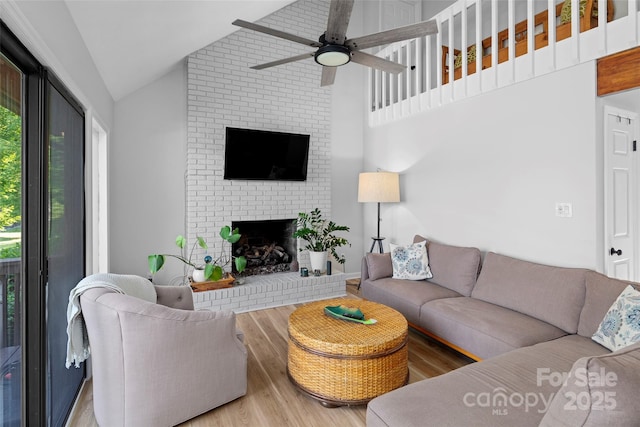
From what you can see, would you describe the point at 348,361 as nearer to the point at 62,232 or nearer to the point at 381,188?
the point at 62,232

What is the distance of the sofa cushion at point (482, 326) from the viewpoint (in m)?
2.31

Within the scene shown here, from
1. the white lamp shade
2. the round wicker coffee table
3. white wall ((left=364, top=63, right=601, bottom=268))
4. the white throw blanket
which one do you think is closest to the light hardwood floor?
the round wicker coffee table

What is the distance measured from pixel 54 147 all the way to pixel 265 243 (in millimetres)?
3231

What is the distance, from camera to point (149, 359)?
1.84 m

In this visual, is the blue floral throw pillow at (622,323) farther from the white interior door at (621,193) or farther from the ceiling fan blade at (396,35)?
the ceiling fan blade at (396,35)

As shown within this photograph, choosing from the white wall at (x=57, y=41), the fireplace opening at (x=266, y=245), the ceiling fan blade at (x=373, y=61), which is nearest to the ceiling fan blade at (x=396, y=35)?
the ceiling fan blade at (x=373, y=61)

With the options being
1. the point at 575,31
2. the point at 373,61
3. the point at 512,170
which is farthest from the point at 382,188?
the point at 575,31

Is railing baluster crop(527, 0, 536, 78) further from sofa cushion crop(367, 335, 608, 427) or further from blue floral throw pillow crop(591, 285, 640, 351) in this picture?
sofa cushion crop(367, 335, 608, 427)

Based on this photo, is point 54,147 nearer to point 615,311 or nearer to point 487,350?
point 487,350

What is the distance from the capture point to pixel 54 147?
1.82m

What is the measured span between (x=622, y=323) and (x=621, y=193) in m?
1.38

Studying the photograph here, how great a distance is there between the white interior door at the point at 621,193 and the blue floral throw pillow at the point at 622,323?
34.0 inches

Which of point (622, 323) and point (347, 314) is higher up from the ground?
point (622, 323)

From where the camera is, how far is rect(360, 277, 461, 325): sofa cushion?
3096 mm
